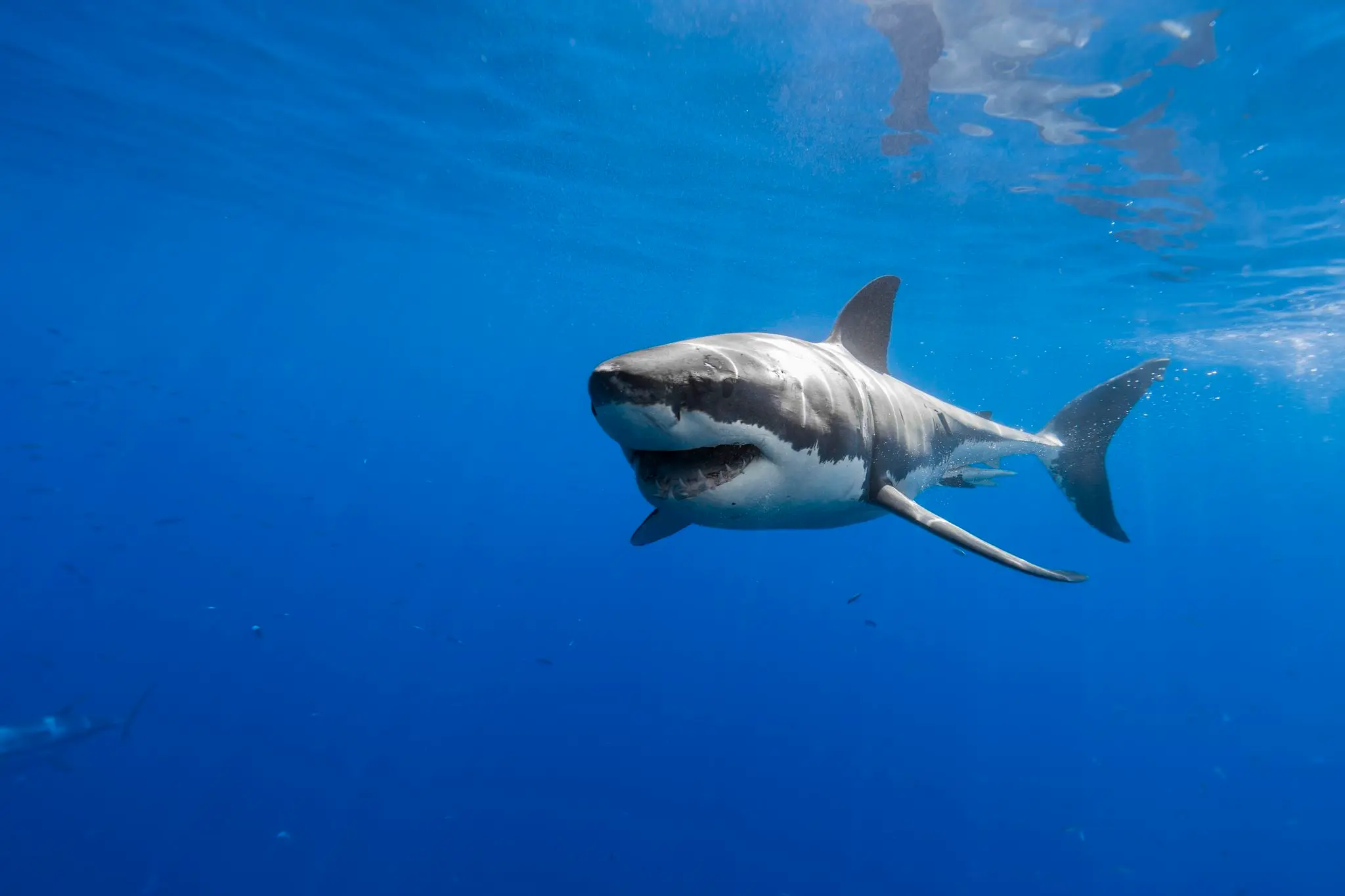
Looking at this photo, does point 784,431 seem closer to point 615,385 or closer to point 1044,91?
point 615,385

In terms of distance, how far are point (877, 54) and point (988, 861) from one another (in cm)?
1727

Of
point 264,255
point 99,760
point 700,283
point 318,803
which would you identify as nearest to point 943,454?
point 318,803

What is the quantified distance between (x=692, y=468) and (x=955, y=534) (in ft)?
5.91

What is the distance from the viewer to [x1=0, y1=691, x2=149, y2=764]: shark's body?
9.11m

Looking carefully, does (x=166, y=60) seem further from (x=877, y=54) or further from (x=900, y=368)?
(x=900, y=368)

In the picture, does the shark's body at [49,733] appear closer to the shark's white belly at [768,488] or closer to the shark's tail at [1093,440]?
the shark's white belly at [768,488]

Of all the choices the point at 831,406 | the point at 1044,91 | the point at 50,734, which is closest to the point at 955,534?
the point at 831,406

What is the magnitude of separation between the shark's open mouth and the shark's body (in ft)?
34.3

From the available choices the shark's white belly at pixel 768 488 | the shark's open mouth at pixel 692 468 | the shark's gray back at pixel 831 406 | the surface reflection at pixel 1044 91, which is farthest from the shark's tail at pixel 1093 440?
the surface reflection at pixel 1044 91

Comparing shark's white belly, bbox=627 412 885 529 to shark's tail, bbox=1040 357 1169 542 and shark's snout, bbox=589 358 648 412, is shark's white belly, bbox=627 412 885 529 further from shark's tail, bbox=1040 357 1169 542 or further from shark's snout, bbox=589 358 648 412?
shark's tail, bbox=1040 357 1169 542

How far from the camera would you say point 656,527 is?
17.4 feet

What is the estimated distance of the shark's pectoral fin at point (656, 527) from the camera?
5031mm

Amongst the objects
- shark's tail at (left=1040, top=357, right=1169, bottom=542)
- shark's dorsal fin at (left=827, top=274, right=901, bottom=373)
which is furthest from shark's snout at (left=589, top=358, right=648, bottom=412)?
shark's tail at (left=1040, top=357, right=1169, bottom=542)

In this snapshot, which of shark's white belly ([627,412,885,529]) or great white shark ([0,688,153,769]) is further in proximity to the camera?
great white shark ([0,688,153,769])
